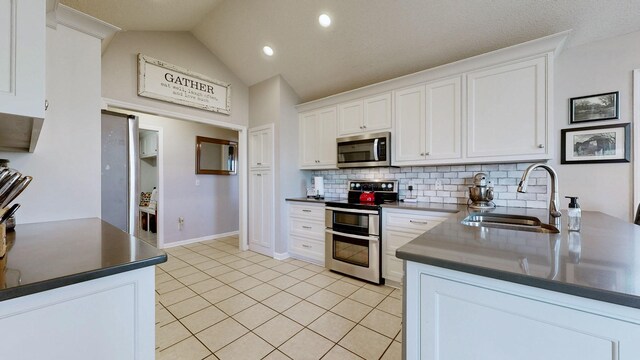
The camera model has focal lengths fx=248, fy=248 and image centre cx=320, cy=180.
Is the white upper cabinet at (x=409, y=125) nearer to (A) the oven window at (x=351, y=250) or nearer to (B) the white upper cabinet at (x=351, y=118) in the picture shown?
(B) the white upper cabinet at (x=351, y=118)

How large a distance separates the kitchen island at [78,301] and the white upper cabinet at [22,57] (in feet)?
1.59

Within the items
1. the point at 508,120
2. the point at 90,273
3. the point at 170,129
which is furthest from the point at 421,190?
the point at 170,129

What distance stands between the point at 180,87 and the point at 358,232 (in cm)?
289

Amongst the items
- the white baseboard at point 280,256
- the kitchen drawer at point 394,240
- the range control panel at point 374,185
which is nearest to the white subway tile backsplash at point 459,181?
the range control panel at point 374,185

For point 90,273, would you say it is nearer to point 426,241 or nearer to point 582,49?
point 426,241

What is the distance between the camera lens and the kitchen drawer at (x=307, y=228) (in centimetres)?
327

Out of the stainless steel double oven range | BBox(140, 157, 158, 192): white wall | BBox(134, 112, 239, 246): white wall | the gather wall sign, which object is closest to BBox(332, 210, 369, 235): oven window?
the stainless steel double oven range

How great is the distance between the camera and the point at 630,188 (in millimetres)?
1999

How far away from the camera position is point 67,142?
1624 mm

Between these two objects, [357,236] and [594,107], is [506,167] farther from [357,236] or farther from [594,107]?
[357,236]

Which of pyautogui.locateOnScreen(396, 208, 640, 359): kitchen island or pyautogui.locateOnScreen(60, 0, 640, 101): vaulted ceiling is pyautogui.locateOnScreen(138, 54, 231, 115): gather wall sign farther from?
pyautogui.locateOnScreen(396, 208, 640, 359): kitchen island

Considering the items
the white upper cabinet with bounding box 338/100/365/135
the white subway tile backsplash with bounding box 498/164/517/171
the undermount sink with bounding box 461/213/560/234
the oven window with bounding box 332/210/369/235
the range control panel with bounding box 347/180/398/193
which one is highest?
the white upper cabinet with bounding box 338/100/365/135

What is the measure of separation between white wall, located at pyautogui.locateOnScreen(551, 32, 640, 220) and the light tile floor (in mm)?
1888

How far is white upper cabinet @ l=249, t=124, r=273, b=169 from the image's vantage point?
A: 365cm
